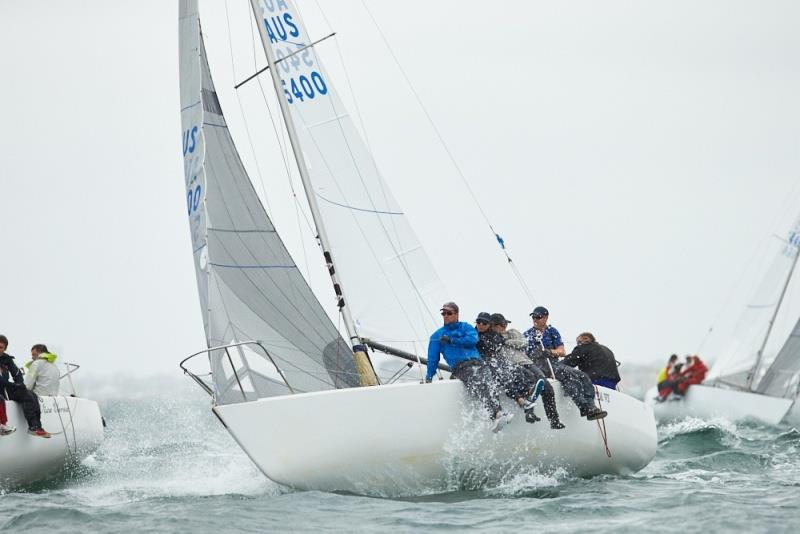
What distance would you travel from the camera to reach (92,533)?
780 cm

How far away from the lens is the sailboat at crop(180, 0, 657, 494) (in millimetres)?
8930

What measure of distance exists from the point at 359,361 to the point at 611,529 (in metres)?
3.69

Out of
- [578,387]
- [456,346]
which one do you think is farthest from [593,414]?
[456,346]

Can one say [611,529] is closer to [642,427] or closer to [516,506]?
[516,506]

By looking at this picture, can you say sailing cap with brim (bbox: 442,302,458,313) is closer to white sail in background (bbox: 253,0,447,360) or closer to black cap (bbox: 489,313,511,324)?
black cap (bbox: 489,313,511,324)

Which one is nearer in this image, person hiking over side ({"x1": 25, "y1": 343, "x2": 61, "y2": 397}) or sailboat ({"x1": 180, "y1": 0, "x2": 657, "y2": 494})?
sailboat ({"x1": 180, "y1": 0, "x2": 657, "y2": 494})

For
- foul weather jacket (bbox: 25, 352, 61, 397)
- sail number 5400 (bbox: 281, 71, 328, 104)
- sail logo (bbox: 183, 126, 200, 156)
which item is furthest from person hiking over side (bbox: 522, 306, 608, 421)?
foul weather jacket (bbox: 25, 352, 61, 397)

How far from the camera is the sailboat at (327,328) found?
8930 millimetres

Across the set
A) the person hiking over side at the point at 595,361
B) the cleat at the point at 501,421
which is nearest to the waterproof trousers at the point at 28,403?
the cleat at the point at 501,421

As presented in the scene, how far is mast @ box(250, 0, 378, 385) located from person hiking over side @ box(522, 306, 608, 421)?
60.6 inches

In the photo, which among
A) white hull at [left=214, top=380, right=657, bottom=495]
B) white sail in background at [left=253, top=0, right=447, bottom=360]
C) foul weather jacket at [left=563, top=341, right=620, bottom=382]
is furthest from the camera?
white sail in background at [left=253, top=0, right=447, bottom=360]

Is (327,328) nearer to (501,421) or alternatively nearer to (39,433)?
(501,421)

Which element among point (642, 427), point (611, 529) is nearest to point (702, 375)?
point (642, 427)

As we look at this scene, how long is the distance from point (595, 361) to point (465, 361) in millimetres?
1664
